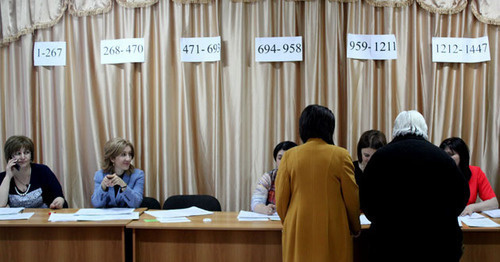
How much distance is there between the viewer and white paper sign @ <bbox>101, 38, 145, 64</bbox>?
11.8 ft

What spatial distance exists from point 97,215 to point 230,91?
5.22 feet

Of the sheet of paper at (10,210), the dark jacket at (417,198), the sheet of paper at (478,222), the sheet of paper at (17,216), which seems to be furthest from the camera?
the sheet of paper at (10,210)

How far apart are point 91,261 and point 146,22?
2.14m

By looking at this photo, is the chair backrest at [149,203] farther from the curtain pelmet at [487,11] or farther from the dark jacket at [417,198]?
the curtain pelmet at [487,11]

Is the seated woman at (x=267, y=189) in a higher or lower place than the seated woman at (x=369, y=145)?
lower

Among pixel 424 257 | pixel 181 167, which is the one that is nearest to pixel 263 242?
pixel 424 257

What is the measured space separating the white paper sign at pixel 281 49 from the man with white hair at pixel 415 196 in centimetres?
170

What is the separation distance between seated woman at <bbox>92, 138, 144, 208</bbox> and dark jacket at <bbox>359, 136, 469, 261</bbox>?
1747mm

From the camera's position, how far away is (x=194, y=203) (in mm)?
3096

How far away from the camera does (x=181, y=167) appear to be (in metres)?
3.63

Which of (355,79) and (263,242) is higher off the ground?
(355,79)

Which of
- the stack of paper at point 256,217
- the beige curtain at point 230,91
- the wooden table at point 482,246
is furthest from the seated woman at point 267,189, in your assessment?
the wooden table at point 482,246

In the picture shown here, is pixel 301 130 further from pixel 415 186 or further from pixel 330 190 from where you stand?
pixel 415 186

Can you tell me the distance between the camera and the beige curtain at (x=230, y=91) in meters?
3.51
